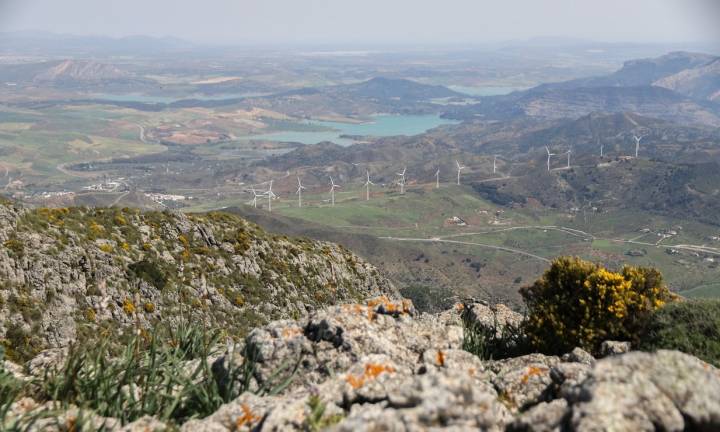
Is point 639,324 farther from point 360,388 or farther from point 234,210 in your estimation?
point 234,210

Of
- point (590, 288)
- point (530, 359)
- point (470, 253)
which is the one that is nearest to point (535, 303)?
point (590, 288)

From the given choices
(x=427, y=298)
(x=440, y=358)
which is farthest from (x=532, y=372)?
(x=427, y=298)

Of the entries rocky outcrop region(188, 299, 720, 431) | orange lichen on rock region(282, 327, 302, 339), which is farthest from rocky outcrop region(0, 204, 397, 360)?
rocky outcrop region(188, 299, 720, 431)

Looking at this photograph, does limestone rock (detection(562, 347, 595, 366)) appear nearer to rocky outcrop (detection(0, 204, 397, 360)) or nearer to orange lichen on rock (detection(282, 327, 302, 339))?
orange lichen on rock (detection(282, 327, 302, 339))

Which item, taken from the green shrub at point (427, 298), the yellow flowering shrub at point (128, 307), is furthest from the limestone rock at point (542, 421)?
the green shrub at point (427, 298)

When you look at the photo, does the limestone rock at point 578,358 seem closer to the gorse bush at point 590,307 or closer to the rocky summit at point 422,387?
the rocky summit at point 422,387
